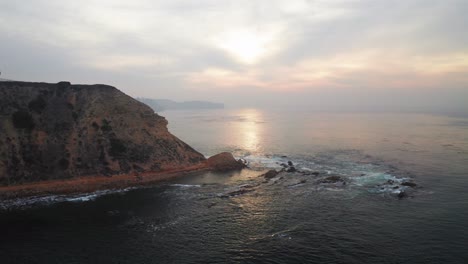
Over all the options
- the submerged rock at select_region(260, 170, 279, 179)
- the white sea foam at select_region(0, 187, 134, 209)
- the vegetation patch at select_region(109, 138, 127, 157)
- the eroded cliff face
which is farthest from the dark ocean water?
the vegetation patch at select_region(109, 138, 127, 157)

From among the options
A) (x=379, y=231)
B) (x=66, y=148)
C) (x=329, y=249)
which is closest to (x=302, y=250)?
(x=329, y=249)

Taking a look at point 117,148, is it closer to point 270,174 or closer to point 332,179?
point 270,174

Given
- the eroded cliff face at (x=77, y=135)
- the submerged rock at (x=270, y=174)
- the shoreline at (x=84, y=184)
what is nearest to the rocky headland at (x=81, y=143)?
the eroded cliff face at (x=77, y=135)

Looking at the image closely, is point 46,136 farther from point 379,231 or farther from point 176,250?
point 379,231

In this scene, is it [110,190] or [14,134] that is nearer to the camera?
[110,190]

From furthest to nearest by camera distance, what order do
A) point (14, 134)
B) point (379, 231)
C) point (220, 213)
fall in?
point (14, 134), point (220, 213), point (379, 231)

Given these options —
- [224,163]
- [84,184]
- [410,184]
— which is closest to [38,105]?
[84,184]

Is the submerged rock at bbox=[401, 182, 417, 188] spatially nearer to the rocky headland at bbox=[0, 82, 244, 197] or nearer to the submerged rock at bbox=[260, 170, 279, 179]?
the submerged rock at bbox=[260, 170, 279, 179]

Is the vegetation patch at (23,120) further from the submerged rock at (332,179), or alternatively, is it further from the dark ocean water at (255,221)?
the submerged rock at (332,179)
